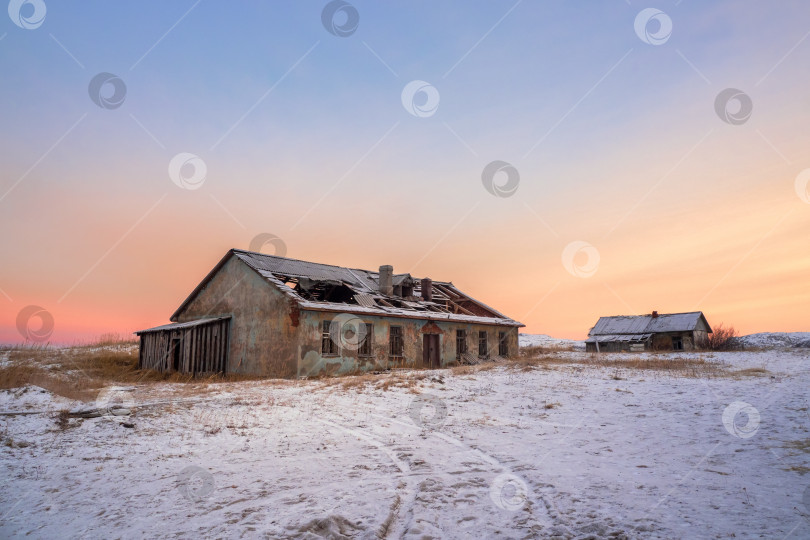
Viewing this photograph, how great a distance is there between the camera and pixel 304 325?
61.5 ft

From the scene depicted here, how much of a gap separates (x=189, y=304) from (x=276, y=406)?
674 inches

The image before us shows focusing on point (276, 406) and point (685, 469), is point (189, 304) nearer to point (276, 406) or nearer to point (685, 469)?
point (276, 406)

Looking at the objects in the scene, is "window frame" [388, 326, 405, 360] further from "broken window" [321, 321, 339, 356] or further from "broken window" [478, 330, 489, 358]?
"broken window" [478, 330, 489, 358]

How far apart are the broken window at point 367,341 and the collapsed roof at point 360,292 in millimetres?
682

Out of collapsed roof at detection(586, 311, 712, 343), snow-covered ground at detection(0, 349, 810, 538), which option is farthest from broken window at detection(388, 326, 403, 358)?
collapsed roof at detection(586, 311, 712, 343)

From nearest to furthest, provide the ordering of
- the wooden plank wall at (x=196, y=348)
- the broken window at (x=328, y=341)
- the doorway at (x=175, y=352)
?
the broken window at (x=328, y=341) → the wooden plank wall at (x=196, y=348) → the doorway at (x=175, y=352)

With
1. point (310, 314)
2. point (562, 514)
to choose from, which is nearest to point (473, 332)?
point (310, 314)

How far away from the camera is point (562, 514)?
457 centimetres

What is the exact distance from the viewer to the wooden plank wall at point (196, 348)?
70.2 ft

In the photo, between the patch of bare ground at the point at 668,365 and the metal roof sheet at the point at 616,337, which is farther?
the metal roof sheet at the point at 616,337

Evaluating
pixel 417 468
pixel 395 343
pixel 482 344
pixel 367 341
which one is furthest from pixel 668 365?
pixel 417 468

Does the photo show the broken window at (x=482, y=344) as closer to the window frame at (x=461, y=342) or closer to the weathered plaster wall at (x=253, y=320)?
the window frame at (x=461, y=342)

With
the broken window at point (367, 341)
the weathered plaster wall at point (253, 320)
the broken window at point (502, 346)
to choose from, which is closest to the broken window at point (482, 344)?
the broken window at point (502, 346)

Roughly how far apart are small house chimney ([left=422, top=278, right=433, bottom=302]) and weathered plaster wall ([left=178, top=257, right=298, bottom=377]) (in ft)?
33.7
